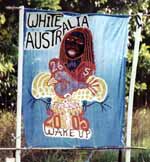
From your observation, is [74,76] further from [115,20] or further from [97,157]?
[97,157]

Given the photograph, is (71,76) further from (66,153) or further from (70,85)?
(66,153)

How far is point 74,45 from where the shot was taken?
21.3 feet

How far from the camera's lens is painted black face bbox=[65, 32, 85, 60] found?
645 cm

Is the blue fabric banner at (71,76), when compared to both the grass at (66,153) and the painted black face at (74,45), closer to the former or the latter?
the painted black face at (74,45)

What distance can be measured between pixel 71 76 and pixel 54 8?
7.54ft

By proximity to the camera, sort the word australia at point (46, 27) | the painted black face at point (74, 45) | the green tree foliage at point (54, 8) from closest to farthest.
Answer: the word australia at point (46, 27), the painted black face at point (74, 45), the green tree foliage at point (54, 8)

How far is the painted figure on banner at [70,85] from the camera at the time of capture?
21.1 feet

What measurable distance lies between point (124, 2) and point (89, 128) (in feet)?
12.7

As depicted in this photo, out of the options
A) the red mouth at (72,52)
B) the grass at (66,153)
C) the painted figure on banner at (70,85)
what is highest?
the red mouth at (72,52)

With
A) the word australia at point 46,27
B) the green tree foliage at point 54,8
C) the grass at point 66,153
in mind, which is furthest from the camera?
the green tree foliage at point 54,8

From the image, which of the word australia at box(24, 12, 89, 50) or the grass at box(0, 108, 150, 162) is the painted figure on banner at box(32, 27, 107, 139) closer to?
the word australia at box(24, 12, 89, 50)

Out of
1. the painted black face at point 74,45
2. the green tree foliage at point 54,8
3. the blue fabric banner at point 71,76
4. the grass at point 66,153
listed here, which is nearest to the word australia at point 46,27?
the blue fabric banner at point 71,76

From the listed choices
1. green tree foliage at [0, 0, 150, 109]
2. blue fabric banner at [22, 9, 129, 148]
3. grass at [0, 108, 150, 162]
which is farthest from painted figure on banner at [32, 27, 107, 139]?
green tree foliage at [0, 0, 150, 109]

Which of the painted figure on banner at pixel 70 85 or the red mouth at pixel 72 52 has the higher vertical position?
the red mouth at pixel 72 52
